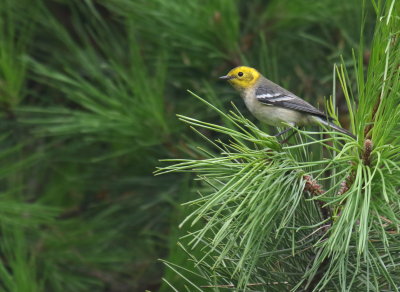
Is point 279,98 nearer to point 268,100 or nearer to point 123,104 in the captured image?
point 268,100

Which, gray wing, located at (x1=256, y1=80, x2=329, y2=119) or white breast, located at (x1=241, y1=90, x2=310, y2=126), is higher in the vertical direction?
gray wing, located at (x1=256, y1=80, x2=329, y2=119)

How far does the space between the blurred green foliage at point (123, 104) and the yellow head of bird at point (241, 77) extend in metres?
0.05

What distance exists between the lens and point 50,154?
9.22 feet

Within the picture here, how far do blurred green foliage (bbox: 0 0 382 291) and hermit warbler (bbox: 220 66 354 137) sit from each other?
61 millimetres

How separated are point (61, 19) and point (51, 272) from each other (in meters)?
1.12

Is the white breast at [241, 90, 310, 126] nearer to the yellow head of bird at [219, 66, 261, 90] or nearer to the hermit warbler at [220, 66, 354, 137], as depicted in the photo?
the hermit warbler at [220, 66, 354, 137]

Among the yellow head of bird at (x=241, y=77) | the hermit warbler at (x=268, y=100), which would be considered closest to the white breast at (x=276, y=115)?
the hermit warbler at (x=268, y=100)

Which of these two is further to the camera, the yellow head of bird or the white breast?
the yellow head of bird

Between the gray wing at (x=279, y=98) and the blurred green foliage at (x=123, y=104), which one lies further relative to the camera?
the blurred green foliage at (x=123, y=104)

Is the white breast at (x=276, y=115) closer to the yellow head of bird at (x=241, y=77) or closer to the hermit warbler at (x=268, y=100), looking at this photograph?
the hermit warbler at (x=268, y=100)

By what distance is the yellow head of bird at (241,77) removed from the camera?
252cm

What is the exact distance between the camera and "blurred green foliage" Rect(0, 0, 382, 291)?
245cm

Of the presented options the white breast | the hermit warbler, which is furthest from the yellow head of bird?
the white breast

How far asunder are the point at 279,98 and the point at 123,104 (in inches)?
21.0
